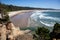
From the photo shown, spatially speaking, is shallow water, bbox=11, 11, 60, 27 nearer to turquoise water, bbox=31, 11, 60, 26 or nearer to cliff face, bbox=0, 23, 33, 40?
turquoise water, bbox=31, 11, 60, 26

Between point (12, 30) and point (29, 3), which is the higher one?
point (29, 3)

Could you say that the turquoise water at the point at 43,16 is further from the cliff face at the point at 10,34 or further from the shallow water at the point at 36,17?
the cliff face at the point at 10,34

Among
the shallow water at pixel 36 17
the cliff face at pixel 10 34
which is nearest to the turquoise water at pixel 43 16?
the shallow water at pixel 36 17

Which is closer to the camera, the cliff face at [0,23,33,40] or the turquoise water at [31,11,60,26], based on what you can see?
the cliff face at [0,23,33,40]

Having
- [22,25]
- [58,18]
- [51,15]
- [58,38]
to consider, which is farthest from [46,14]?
[58,38]

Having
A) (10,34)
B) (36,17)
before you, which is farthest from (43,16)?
(10,34)

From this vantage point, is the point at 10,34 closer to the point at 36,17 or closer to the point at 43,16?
the point at 36,17

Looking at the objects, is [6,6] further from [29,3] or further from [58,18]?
[58,18]

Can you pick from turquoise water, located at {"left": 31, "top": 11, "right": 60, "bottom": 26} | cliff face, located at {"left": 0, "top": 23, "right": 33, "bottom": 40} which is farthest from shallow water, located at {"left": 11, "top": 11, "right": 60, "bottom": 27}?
cliff face, located at {"left": 0, "top": 23, "right": 33, "bottom": 40}

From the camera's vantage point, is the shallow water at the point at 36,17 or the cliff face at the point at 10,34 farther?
the shallow water at the point at 36,17

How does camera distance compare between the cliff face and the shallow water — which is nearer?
the cliff face

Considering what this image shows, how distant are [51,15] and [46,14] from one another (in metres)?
0.12

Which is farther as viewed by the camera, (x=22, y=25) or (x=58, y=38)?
(x=22, y=25)

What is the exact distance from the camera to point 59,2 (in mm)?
3326
